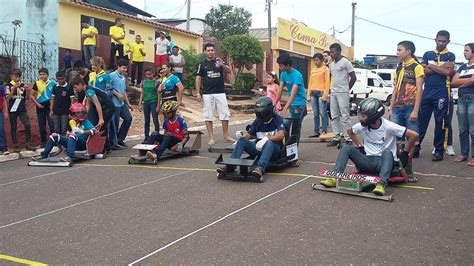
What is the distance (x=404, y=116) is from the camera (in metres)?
7.62

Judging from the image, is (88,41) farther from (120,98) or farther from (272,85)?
(272,85)

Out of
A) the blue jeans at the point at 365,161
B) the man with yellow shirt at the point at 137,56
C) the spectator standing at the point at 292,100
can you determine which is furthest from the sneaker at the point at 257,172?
the man with yellow shirt at the point at 137,56

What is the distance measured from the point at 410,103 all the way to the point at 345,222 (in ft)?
11.0

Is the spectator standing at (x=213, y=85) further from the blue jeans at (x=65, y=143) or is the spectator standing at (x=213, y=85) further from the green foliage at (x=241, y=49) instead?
the green foliage at (x=241, y=49)

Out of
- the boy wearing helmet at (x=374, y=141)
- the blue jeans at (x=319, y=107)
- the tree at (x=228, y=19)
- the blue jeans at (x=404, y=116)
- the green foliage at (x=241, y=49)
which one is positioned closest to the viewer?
the boy wearing helmet at (x=374, y=141)

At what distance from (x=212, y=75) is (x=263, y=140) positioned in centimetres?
353

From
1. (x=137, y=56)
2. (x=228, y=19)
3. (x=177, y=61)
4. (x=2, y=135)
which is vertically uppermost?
(x=228, y=19)

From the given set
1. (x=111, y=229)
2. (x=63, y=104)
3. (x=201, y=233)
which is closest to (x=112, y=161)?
(x=63, y=104)

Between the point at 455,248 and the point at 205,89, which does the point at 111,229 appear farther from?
the point at 205,89

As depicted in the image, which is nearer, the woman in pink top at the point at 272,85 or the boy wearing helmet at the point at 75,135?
the boy wearing helmet at the point at 75,135

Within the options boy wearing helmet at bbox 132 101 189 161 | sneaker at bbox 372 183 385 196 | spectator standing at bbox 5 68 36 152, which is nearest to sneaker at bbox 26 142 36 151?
spectator standing at bbox 5 68 36 152

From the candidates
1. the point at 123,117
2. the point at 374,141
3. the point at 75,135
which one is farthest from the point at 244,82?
the point at 374,141

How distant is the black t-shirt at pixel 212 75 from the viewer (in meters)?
10.2

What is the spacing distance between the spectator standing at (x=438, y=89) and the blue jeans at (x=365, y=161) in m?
2.48
